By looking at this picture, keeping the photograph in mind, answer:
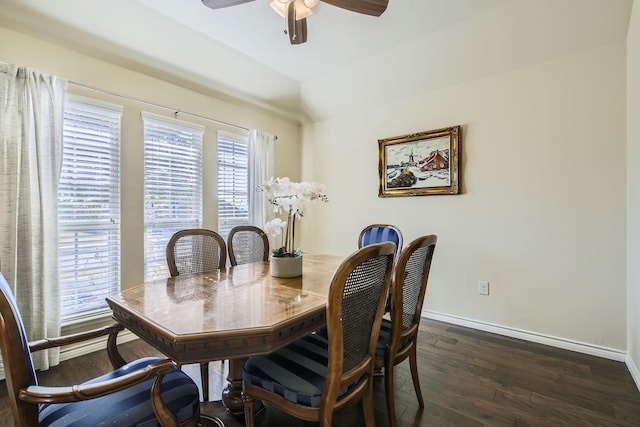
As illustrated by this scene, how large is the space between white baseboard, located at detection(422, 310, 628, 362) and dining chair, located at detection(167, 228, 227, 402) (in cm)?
231

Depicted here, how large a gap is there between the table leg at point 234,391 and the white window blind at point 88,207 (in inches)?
63.7

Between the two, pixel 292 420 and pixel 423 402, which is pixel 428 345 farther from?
pixel 292 420

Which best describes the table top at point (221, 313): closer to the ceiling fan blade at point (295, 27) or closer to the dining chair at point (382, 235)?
the dining chair at point (382, 235)

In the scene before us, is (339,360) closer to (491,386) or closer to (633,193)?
(491,386)

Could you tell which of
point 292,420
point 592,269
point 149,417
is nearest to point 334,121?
point 592,269

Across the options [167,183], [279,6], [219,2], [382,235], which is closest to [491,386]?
[382,235]

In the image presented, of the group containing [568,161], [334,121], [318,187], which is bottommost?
[318,187]

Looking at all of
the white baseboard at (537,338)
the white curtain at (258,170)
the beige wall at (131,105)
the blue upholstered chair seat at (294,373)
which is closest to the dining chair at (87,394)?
the blue upholstered chair seat at (294,373)

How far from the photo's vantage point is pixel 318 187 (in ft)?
6.20

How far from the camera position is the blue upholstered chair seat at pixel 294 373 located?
1161 mm

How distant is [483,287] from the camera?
2924 millimetres

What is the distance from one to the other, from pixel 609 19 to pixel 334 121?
2.68m

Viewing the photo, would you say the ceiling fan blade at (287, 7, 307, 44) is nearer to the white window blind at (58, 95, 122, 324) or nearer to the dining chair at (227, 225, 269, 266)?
the dining chair at (227, 225, 269, 266)

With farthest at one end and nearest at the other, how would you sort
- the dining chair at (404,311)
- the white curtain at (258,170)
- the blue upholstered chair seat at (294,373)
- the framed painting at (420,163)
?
the white curtain at (258,170) → the framed painting at (420,163) → the dining chair at (404,311) → the blue upholstered chair seat at (294,373)
